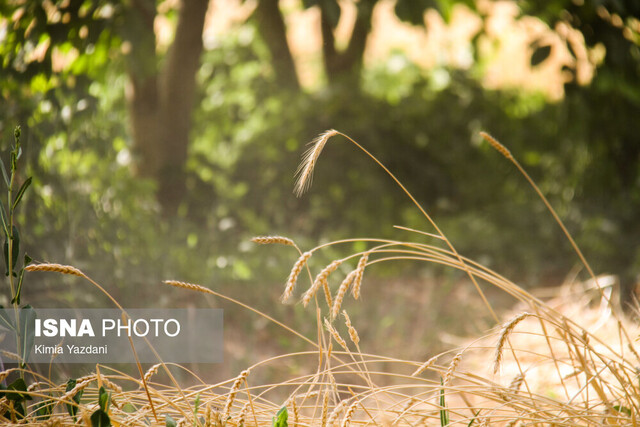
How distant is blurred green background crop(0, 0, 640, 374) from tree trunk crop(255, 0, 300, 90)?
0.01 m

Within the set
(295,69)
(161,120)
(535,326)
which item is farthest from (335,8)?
(295,69)

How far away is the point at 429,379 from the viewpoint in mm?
1137

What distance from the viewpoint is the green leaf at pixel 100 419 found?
2.59 feet

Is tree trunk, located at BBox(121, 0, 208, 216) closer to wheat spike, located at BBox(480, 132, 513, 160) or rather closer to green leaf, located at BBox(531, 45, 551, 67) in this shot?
green leaf, located at BBox(531, 45, 551, 67)

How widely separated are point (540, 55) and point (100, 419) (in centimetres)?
190

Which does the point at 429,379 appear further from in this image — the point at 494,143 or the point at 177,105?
the point at 177,105

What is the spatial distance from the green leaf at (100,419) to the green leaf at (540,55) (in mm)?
1846

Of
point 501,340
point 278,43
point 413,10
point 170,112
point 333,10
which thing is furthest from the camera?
point 278,43

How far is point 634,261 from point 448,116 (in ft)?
3.90

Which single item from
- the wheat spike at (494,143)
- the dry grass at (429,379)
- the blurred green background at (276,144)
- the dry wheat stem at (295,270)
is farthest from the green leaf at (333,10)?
the dry wheat stem at (295,270)

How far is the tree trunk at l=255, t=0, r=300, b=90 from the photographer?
11.2 ft

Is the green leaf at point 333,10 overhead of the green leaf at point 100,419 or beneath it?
overhead

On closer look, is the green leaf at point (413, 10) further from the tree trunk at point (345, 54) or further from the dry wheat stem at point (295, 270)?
the tree trunk at point (345, 54)

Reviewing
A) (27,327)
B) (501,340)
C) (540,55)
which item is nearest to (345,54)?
(540,55)
